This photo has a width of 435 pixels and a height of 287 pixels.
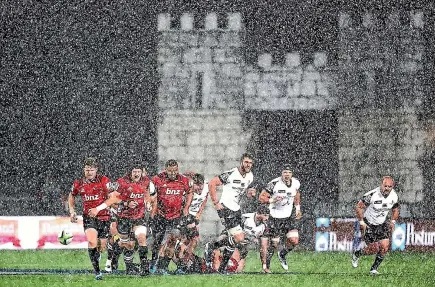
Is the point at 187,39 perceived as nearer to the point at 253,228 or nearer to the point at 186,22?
the point at 186,22

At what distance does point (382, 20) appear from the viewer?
31.2 meters

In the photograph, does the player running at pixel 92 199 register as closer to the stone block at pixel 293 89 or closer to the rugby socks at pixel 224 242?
the rugby socks at pixel 224 242

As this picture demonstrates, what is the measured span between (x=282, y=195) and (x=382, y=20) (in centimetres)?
1018

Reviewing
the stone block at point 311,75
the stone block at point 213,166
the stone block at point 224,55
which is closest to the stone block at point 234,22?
the stone block at point 224,55

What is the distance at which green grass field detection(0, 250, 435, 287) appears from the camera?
19875mm

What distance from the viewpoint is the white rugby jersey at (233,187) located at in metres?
21.5

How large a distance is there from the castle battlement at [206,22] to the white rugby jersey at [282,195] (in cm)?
937

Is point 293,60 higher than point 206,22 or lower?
lower

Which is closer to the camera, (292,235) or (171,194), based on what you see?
(171,194)

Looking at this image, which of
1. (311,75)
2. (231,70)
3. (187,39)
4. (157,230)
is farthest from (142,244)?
(311,75)

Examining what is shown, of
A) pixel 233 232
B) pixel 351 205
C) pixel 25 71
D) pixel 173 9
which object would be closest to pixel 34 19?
pixel 25 71

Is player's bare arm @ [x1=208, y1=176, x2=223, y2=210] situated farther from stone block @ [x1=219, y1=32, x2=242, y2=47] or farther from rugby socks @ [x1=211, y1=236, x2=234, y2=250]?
stone block @ [x1=219, y1=32, x2=242, y2=47]

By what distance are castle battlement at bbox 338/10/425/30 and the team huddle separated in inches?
376

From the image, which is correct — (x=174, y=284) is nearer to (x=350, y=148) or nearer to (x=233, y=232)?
(x=233, y=232)
